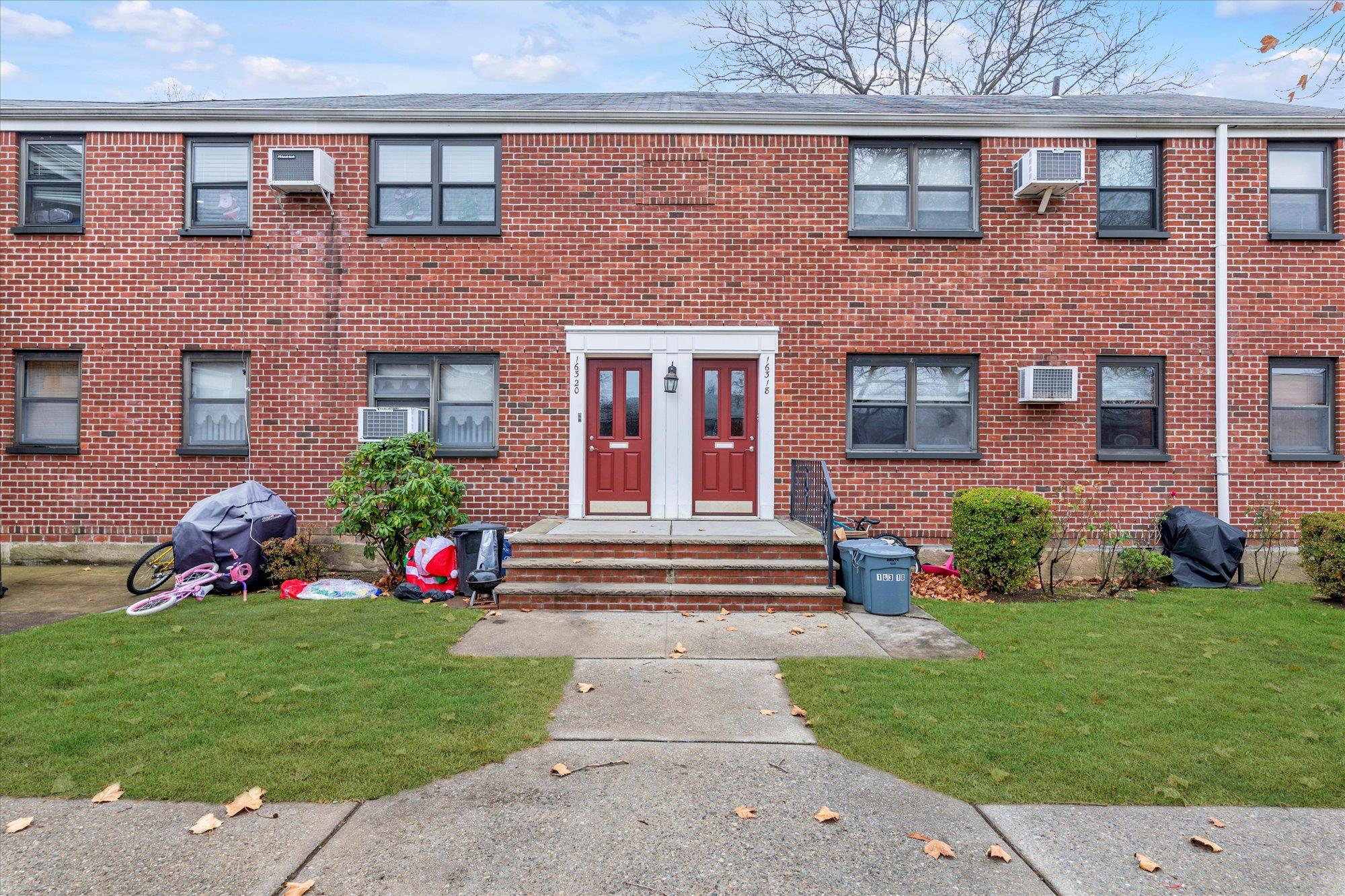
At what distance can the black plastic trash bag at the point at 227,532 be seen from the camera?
8.57 meters

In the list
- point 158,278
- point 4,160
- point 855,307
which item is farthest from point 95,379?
point 855,307

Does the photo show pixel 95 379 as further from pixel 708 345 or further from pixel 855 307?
pixel 855 307

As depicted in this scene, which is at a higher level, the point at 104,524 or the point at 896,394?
the point at 896,394

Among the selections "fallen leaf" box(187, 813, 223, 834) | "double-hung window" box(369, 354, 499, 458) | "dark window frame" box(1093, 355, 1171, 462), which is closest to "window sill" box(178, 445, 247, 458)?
"double-hung window" box(369, 354, 499, 458)

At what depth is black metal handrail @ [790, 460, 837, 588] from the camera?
8.72 meters

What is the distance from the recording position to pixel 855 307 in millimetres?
10391

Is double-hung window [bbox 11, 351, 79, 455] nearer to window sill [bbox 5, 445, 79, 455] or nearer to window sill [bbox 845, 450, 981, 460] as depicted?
window sill [bbox 5, 445, 79, 455]

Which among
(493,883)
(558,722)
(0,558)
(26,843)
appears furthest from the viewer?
(0,558)

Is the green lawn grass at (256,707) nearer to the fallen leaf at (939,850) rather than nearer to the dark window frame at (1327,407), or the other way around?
the fallen leaf at (939,850)

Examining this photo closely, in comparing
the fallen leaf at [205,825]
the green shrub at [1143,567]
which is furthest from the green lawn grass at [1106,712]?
the fallen leaf at [205,825]

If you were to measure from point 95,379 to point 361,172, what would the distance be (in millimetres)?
4699

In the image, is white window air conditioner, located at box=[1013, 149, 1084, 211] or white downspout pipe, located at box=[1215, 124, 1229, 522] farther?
white downspout pipe, located at box=[1215, 124, 1229, 522]

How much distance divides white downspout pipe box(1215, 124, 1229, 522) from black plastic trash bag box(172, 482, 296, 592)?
40.8 feet

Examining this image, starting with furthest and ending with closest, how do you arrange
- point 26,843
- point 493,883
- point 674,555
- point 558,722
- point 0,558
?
point 0,558
point 674,555
point 558,722
point 26,843
point 493,883
